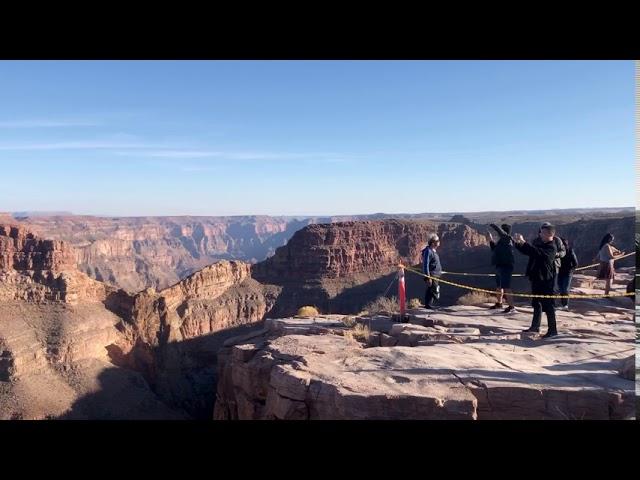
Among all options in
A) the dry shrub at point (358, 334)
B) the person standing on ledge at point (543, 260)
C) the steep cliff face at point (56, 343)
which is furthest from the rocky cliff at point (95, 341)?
the person standing on ledge at point (543, 260)

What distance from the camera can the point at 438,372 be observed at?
5887mm

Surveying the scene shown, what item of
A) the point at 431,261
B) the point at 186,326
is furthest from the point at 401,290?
the point at 186,326

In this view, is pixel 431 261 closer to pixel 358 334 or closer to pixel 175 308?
pixel 358 334

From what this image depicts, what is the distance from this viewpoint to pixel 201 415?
102 feet

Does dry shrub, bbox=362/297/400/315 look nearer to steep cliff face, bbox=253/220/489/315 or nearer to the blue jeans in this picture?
the blue jeans

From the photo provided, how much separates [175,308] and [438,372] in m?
42.3

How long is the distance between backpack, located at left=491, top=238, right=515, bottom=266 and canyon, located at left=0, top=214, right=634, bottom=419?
1.45 m

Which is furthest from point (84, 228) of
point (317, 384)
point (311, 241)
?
point (317, 384)

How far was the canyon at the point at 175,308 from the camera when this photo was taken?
27.8 metres

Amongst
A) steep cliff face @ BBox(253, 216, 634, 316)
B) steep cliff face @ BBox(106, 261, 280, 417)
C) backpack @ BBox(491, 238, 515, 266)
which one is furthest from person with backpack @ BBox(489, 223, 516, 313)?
steep cliff face @ BBox(253, 216, 634, 316)
